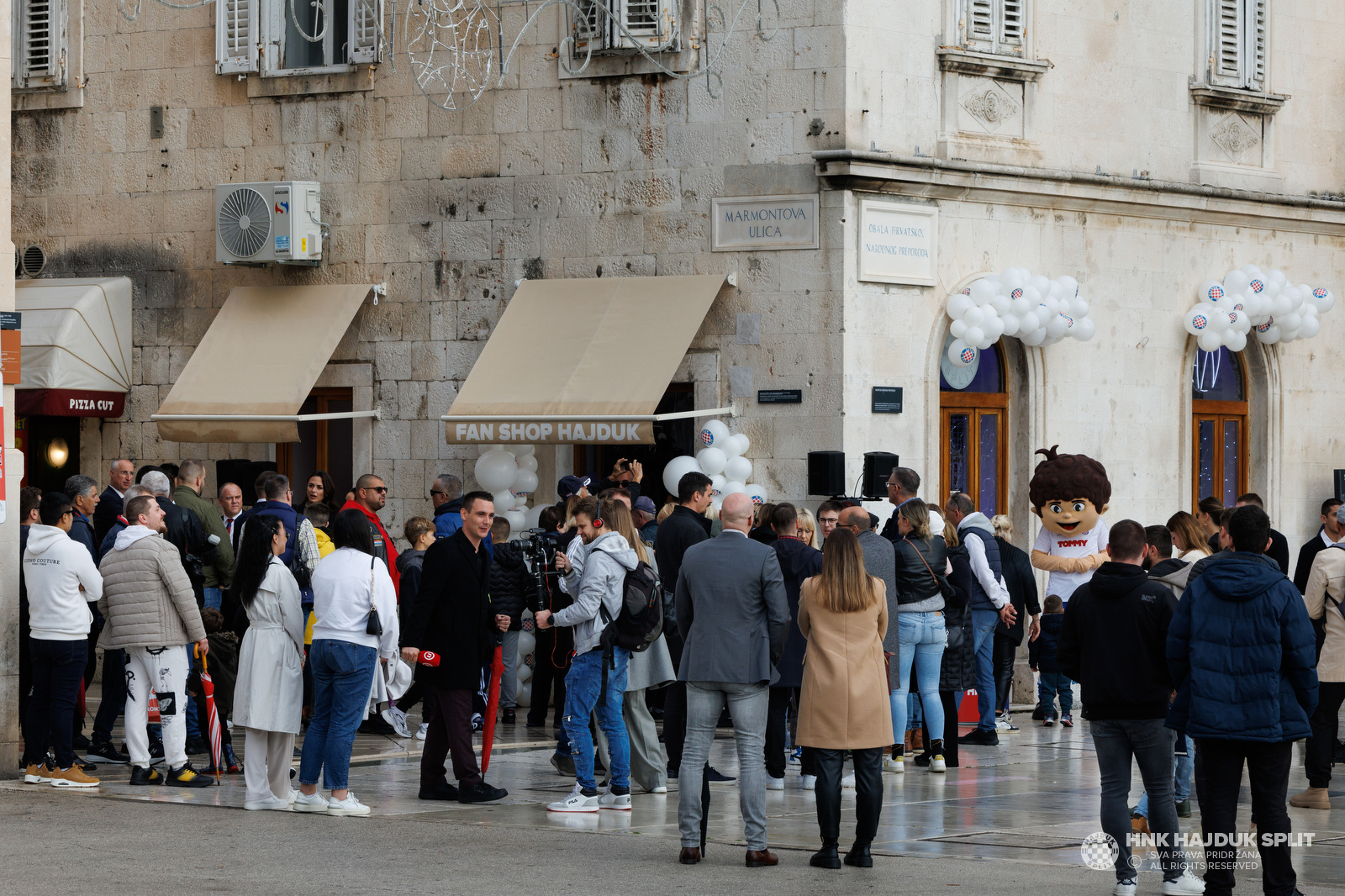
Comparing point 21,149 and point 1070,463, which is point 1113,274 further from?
point 21,149

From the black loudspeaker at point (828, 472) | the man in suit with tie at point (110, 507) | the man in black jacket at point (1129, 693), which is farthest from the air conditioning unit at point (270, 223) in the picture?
the man in black jacket at point (1129, 693)

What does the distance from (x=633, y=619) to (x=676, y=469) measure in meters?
5.45

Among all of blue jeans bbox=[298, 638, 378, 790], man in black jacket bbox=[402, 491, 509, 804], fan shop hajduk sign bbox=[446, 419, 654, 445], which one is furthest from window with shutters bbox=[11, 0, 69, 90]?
blue jeans bbox=[298, 638, 378, 790]

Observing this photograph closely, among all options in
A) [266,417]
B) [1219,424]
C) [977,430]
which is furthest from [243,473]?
[1219,424]

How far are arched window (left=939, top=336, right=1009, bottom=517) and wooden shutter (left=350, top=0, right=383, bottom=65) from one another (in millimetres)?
5789

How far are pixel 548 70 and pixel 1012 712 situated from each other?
22.2 feet

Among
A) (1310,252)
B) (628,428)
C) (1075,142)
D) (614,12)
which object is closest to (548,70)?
(614,12)

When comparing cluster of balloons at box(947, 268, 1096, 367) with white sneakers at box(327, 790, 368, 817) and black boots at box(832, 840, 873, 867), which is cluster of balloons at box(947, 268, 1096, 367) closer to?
white sneakers at box(327, 790, 368, 817)

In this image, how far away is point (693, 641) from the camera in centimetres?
993

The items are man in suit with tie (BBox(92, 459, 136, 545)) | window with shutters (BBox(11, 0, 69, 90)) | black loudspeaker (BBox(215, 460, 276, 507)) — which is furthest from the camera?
window with shutters (BBox(11, 0, 69, 90))

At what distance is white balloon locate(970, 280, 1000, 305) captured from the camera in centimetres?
1700

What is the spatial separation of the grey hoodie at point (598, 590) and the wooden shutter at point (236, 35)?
928cm

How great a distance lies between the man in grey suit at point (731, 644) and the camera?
32.1ft

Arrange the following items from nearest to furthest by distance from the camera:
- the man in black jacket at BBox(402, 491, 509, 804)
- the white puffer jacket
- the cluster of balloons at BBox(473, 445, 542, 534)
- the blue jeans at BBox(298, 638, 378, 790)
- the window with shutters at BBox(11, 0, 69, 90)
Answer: the blue jeans at BBox(298, 638, 378, 790) → the man in black jacket at BBox(402, 491, 509, 804) → the white puffer jacket → the cluster of balloons at BBox(473, 445, 542, 534) → the window with shutters at BBox(11, 0, 69, 90)
